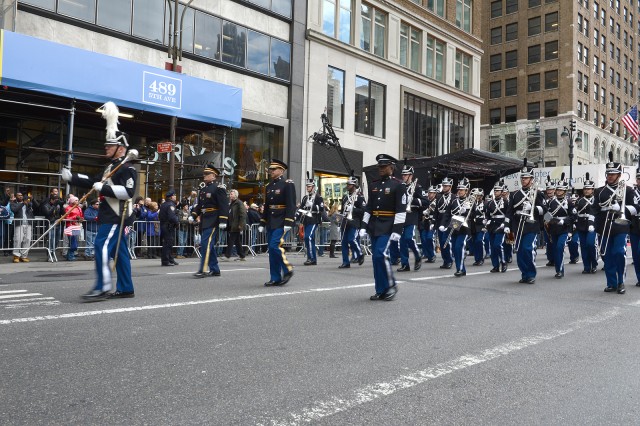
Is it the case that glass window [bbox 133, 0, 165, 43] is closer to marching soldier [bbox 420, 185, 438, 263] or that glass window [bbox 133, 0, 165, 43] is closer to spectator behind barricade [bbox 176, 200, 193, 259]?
spectator behind barricade [bbox 176, 200, 193, 259]

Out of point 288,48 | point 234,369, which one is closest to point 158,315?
point 234,369

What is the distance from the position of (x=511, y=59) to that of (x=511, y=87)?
9.91ft

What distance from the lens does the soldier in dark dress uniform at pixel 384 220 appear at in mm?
8141

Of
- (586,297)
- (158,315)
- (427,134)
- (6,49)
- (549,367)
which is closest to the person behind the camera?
(549,367)

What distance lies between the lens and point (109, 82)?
15797 millimetres

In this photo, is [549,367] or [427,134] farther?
[427,134]

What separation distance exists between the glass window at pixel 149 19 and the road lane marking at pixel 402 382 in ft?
58.7

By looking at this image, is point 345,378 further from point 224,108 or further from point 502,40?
point 502,40

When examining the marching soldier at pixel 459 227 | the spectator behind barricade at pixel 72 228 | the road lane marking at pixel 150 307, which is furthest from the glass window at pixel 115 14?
the road lane marking at pixel 150 307

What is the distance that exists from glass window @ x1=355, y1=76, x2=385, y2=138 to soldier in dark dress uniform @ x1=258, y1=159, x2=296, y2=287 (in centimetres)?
1903

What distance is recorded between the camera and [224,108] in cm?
1872

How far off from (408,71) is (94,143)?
699 inches

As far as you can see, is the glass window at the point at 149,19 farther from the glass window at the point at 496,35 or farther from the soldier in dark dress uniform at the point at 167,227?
the glass window at the point at 496,35

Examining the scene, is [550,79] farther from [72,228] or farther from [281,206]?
[281,206]
